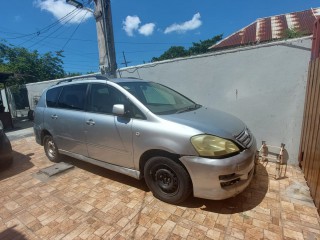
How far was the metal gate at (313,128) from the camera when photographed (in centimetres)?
287

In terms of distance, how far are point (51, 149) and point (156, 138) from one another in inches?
126

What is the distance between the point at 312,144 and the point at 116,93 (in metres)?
3.08

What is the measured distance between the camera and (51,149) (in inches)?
188

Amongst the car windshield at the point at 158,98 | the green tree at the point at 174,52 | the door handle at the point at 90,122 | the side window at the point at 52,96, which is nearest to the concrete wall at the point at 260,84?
the car windshield at the point at 158,98

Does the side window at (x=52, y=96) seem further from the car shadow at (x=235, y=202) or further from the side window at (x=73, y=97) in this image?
the car shadow at (x=235, y=202)

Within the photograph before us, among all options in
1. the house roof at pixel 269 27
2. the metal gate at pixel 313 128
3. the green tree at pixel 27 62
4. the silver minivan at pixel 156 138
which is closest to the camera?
the silver minivan at pixel 156 138

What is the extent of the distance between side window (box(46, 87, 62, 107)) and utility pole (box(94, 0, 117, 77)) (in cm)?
230

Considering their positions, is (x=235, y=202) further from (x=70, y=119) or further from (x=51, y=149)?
(x=51, y=149)

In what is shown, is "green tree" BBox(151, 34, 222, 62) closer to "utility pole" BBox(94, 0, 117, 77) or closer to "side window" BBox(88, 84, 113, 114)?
"utility pole" BBox(94, 0, 117, 77)

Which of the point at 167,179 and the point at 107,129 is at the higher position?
the point at 107,129

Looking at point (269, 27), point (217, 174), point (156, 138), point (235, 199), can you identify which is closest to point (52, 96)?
point (156, 138)

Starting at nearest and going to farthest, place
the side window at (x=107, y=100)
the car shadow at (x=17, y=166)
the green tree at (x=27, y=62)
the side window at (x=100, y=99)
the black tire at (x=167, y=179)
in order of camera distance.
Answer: the black tire at (x=167, y=179), the side window at (x=107, y=100), the side window at (x=100, y=99), the car shadow at (x=17, y=166), the green tree at (x=27, y=62)

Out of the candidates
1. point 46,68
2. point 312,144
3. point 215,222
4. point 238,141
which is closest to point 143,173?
point 215,222

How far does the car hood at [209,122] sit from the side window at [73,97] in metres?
Result: 1.77
